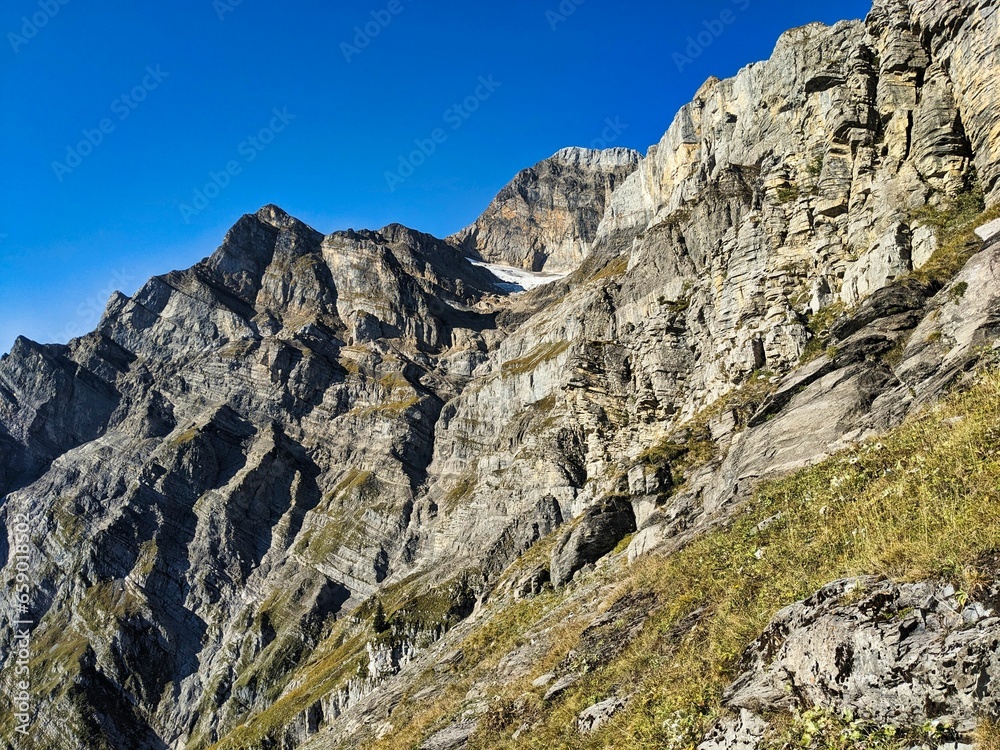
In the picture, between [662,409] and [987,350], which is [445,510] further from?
[987,350]

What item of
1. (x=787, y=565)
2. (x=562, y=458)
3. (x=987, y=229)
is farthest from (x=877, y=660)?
(x=562, y=458)

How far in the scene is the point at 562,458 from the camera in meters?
92.6

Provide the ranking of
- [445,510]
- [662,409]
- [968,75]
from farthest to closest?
[445,510] < [662,409] < [968,75]

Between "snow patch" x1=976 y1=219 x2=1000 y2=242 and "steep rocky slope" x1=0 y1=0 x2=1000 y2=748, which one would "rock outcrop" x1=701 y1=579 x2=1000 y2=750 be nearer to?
"steep rocky slope" x1=0 y1=0 x2=1000 y2=748

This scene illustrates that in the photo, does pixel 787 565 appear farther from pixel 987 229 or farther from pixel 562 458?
pixel 562 458

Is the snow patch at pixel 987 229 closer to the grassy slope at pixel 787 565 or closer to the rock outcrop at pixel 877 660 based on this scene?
the grassy slope at pixel 787 565

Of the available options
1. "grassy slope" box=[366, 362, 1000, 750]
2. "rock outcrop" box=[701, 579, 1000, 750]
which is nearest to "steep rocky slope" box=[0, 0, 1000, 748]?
"rock outcrop" box=[701, 579, 1000, 750]

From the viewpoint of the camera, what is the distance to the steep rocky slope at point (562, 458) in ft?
61.5

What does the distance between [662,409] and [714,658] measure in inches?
2029

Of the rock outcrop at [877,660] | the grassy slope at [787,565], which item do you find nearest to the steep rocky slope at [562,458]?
the rock outcrop at [877,660]

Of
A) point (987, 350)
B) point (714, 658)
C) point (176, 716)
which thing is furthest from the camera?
point (176, 716)

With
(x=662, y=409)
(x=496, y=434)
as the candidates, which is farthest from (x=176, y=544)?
(x=662, y=409)

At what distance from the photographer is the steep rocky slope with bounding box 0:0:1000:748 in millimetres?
18750

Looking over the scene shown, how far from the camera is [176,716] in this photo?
121 m
